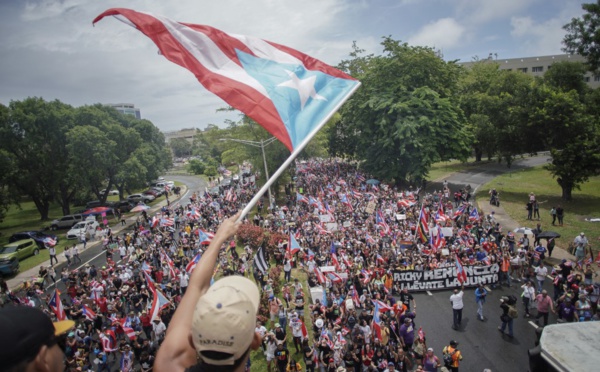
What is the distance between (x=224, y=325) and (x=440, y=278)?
674 inches

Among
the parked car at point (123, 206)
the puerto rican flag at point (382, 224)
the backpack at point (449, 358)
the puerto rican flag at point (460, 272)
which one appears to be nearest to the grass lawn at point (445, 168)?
the puerto rican flag at point (382, 224)

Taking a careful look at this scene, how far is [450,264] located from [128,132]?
4291cm

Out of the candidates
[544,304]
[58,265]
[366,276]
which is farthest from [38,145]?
[544,304]

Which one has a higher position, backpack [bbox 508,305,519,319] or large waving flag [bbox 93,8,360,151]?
large waving flag [bbox 93,8,360,151]

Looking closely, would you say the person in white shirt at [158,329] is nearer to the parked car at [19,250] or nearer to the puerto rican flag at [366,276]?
the puerto rican flag at [366,276]

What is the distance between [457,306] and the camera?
44.6 feet

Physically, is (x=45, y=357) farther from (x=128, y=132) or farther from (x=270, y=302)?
(x=128, y=132)

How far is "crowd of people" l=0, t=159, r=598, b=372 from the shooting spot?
39.3 feet

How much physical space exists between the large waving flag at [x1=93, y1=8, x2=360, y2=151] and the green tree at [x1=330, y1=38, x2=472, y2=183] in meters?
28.5

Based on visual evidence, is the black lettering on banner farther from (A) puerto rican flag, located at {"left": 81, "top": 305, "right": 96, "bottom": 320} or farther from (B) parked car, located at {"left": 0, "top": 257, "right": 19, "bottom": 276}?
(B) parked car, located at {"left": 0, "top": 257, "right": 19, "bottom": 276}

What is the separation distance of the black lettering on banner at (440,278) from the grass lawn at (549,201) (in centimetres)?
810

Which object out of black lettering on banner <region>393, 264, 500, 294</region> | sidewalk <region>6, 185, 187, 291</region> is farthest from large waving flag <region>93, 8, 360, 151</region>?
sidewalk <region>6, 185, 187, 291</region>

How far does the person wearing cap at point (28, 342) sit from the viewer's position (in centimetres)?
147

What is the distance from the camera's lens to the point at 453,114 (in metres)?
35.3
